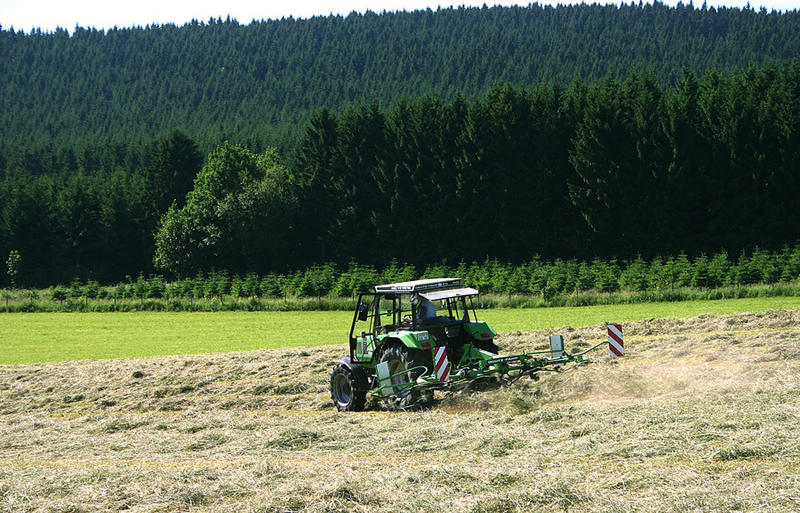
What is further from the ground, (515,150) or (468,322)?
(515,150)

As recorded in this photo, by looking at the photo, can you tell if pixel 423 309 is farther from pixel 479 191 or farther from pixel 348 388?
pixel 479 191

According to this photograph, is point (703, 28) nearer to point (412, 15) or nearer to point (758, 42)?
point (758, 42)

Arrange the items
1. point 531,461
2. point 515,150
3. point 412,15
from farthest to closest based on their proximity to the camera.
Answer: point 412,15
point 515,150
point 531,461

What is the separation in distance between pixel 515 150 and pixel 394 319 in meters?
44.6

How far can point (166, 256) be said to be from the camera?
215 ft

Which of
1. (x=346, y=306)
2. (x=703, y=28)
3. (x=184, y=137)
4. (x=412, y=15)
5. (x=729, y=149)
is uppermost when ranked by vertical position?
(x=412, y=15)

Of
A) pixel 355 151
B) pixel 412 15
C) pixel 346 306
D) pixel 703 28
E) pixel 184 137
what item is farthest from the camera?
pixel 412 15

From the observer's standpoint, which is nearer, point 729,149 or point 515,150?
point 729,149

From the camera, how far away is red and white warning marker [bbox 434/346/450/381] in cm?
1190

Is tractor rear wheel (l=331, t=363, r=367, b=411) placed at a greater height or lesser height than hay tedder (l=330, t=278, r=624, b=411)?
lesser

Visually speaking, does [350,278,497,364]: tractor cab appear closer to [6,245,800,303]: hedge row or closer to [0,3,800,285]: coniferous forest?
[6,245,800,303]: hedge row

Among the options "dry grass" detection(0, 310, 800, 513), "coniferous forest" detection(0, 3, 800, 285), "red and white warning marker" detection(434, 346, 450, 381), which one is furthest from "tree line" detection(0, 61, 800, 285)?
"red and white warning marker" detection(434, 346, 450, 381)

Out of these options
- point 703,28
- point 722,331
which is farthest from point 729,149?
point 703,28

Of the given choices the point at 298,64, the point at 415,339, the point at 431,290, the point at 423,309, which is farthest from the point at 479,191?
the point at 298,64
